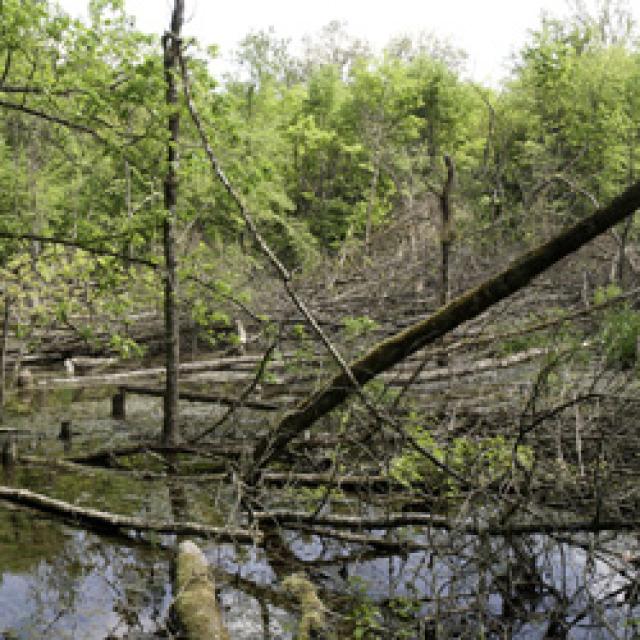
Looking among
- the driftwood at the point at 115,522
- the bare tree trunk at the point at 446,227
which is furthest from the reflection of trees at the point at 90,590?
the bare tree trunk at the point at 446,227

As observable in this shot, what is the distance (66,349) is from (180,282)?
946cm

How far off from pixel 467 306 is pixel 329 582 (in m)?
2.49

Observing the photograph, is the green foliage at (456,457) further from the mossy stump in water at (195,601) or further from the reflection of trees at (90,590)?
the reflection of trees at (90,590)

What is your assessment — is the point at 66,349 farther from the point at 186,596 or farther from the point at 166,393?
the point at 186,596

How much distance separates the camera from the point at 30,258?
9.97 m

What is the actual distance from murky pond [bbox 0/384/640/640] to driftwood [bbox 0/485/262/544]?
13 centimetres

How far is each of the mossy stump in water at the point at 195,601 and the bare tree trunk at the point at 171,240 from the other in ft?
13.8

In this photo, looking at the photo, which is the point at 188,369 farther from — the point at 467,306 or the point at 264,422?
the point at 467,306

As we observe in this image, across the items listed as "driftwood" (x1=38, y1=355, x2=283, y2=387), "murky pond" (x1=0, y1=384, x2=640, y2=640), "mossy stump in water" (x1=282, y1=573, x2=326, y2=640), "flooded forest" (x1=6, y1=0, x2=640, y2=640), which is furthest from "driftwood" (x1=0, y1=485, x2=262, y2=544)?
"driftwood" (x1=38, y1=355, x2=283, y2=387)

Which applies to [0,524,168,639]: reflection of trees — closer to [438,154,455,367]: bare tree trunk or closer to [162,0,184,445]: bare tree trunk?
[162,0,184,445]: bare tree trunk

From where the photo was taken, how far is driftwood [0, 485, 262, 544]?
5.64 metres

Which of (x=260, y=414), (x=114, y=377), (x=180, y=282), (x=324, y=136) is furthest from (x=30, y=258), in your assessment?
(x=324, y=136)

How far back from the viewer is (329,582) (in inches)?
219

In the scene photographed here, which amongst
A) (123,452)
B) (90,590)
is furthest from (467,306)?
(123,452)
